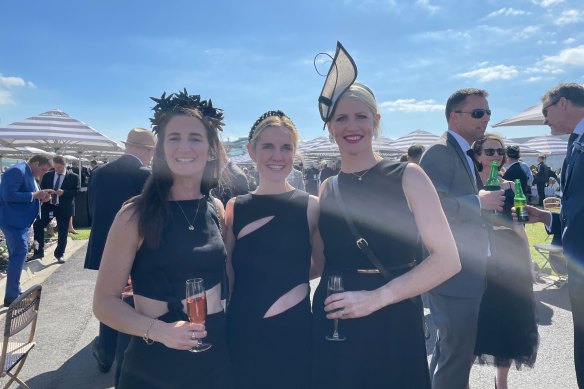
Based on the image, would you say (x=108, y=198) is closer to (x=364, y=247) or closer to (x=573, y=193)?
(x=364, y=247)

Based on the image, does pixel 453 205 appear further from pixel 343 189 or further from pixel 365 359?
pixel 365 359

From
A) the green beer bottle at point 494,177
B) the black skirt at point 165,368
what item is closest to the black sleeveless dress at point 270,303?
the black skirt at point 165,368

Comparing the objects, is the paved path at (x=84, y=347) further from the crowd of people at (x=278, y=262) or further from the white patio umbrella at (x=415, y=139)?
the white patio umbrella at (x=415, y=139)

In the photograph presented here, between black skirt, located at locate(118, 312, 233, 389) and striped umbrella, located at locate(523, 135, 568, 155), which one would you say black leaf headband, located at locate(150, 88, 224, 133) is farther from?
striped umbrella, located at locate(523, 135, 568, 155)

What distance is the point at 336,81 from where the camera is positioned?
231cm

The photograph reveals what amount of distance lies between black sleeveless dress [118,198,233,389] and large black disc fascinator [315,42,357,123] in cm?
109

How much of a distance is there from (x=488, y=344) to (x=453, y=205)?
158 cm

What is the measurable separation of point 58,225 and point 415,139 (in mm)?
14391

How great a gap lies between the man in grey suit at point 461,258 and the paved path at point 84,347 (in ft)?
4.24

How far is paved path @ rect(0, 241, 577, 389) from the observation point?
13.6 feet

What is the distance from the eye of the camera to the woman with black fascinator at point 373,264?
1924 millimetres

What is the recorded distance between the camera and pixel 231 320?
7.51 ft

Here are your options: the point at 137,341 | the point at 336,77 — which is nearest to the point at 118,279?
the point at 137,341

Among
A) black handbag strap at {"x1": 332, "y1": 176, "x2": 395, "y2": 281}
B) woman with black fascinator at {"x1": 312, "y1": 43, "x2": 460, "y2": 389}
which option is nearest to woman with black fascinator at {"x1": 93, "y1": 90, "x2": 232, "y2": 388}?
woman with black fascinator at {"x1": 312, "y1": 43, "x2": 460, "y2": 389}
